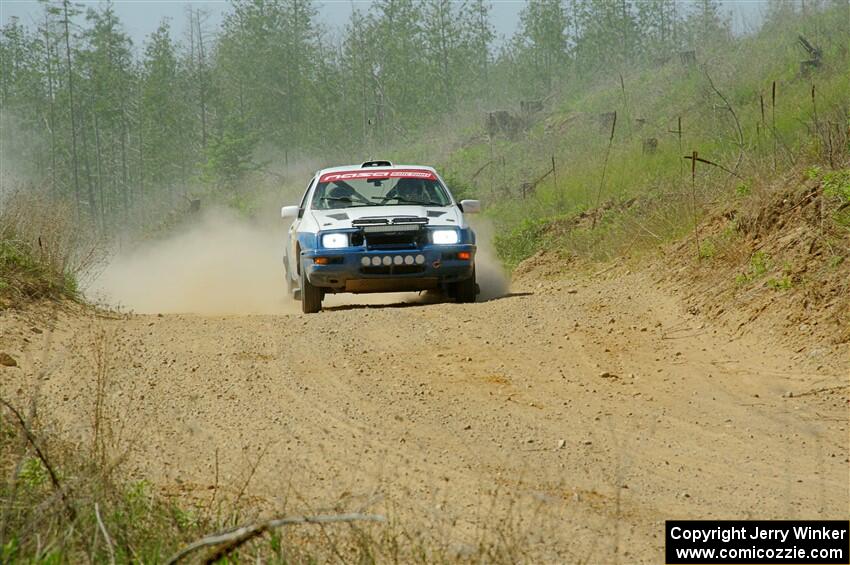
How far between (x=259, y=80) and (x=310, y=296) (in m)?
62.7

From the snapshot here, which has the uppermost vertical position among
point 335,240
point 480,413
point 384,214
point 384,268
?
point 384,214

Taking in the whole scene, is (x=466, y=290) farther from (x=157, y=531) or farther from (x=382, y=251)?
(x=157, y=531)

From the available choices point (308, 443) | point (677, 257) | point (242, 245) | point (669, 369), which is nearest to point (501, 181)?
point (242, 245)

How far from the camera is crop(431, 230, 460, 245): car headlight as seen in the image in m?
12.2

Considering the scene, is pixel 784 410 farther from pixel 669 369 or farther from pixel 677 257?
pixel 677 257

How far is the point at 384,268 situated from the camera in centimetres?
1196

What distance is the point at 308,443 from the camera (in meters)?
6.47

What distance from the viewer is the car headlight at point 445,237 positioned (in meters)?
12.2

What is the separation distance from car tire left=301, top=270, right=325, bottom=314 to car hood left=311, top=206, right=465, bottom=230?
658 mm

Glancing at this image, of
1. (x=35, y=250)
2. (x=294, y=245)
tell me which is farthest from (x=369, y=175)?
(x=35, y=250)

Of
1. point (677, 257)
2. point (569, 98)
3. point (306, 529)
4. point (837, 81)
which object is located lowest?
point (306, 529)

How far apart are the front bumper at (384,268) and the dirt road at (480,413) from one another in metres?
1.05

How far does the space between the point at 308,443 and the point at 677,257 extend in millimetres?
6883

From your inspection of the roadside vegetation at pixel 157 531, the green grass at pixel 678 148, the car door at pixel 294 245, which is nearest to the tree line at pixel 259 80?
the green grass at pixel 678 148
